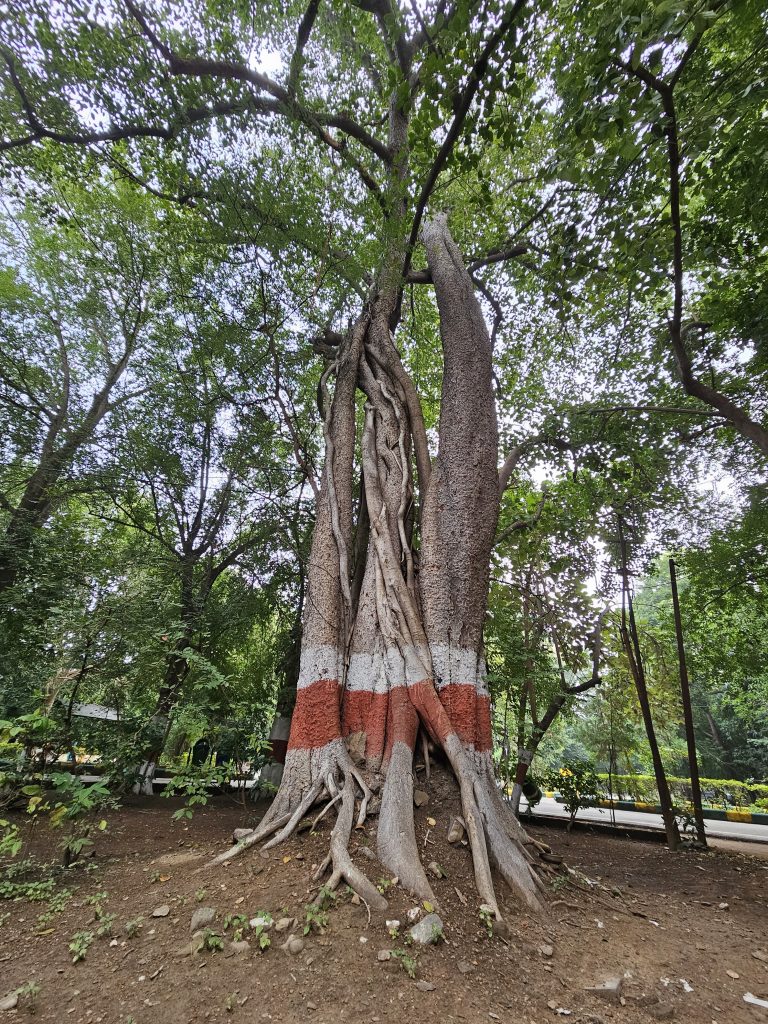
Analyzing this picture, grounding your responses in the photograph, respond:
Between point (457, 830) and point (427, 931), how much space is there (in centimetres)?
79

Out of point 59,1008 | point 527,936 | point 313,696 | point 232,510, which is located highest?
point 232,510

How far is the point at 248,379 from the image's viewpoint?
6363 millimetres

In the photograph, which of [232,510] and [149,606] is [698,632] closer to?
[232,510]

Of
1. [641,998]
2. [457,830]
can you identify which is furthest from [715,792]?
[641,998]

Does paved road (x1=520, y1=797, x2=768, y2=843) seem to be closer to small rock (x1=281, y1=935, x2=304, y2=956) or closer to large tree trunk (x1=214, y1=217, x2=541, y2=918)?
large tree trunk (x1=214, y1=217, x2=541, y2=918)

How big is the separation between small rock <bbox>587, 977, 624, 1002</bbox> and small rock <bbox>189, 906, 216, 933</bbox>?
1.74 m

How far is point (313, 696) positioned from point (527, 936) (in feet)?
6.08

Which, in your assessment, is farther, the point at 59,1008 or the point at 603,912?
the point at 603,912

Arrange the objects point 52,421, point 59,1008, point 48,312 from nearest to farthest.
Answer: point 59,1008 < point 52,421 < point 48,312

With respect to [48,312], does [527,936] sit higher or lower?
lower

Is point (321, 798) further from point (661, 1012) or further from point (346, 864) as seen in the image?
point (661, 1012)

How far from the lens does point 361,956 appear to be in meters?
2.08

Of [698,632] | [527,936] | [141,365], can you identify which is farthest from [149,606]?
[698,632]

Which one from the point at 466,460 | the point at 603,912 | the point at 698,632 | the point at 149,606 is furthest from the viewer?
the point at 698,632
